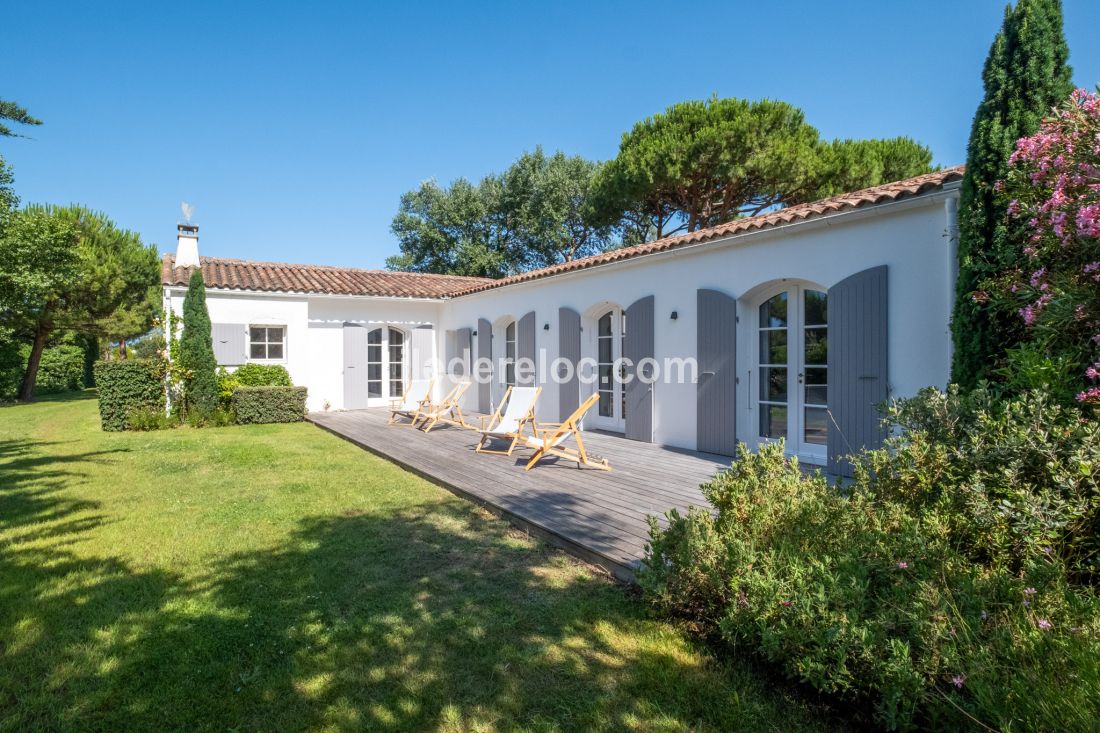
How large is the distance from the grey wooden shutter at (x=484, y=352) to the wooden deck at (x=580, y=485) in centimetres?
375

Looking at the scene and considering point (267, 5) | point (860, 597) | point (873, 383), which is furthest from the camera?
point (267, 5)

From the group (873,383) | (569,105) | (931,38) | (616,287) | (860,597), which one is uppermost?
(569,105)

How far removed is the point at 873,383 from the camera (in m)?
5.89

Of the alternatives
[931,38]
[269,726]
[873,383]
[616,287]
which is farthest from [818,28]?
[269,726]

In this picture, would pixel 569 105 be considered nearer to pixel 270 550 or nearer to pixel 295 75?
pixel 295 75

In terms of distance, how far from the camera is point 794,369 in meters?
6.96

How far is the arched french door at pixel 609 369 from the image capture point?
381 inches

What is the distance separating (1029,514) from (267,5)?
11211 mm

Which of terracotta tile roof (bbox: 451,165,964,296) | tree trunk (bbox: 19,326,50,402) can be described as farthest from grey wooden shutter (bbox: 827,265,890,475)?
tree trunk (bbox: 19,326,50,402)

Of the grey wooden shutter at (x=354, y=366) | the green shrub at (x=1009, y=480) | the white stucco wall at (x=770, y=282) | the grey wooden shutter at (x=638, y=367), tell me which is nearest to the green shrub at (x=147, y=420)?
the grey wooden shutter at (x=354, y=366)

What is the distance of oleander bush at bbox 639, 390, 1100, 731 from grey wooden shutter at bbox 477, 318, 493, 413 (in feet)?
33.4

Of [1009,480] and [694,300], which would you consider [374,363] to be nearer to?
[694,300]

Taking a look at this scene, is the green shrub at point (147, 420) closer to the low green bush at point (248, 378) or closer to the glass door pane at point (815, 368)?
the low green bush at point (248, 378)

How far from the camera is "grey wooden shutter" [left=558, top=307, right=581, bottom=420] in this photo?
10.1m
